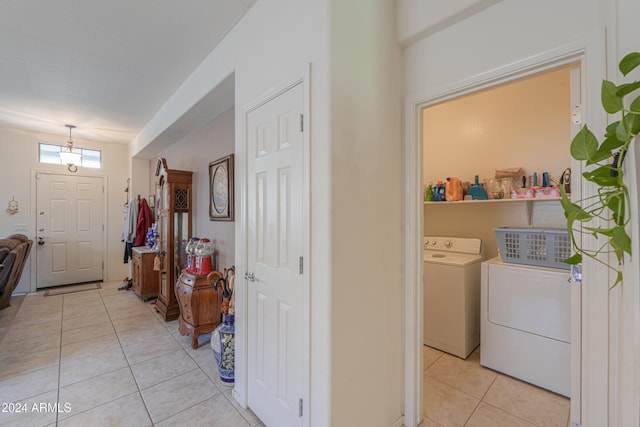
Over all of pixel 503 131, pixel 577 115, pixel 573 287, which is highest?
pixel 503 131

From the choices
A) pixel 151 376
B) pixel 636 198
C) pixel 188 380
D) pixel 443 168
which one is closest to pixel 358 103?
pixel 636 198

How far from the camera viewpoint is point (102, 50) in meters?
2.41

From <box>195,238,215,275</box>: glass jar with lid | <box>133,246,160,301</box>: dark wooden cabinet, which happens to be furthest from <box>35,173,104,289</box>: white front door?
<box>195,238,215,275</box>: glass jar with lid

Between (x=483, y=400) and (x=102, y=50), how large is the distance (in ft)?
13.9

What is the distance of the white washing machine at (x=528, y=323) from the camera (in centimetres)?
194

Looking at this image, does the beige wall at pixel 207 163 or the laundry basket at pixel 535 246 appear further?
the beige wall at pixel 207 163

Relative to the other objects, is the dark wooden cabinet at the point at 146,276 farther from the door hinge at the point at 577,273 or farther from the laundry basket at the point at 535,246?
the door hinge at the point at 577,273

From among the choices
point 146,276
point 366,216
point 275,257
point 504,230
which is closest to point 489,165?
point 504,230

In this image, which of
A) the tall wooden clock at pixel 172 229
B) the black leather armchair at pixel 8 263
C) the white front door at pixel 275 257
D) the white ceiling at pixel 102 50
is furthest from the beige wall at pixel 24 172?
the white front door at pixel 275 257

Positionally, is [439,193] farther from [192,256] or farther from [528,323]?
[192,256]

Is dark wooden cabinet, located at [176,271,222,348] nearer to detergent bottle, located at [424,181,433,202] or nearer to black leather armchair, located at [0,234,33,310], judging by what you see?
black leather armchair, located at [0,234,33,310]

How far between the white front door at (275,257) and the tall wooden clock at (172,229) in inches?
79.5

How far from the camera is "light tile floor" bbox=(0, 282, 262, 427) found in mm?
1806

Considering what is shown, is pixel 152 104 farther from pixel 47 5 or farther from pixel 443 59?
pixel 443 59
